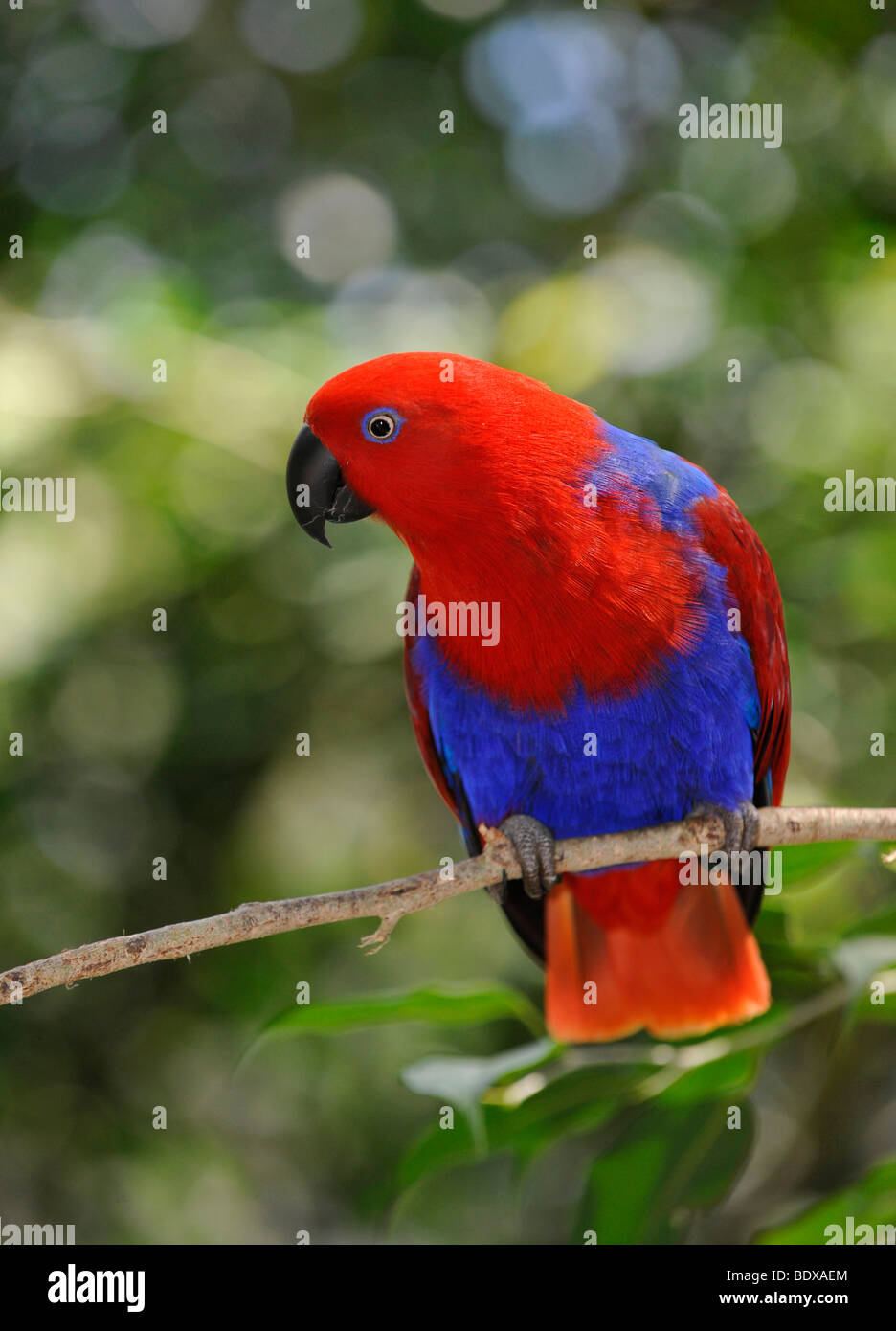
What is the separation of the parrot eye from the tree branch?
0.69 meters

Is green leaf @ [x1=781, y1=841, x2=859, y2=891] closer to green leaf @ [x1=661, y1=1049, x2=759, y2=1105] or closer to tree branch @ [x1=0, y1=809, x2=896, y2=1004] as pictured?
tree branch @ [x1=0, y1=809, x2=896, y2=1004]

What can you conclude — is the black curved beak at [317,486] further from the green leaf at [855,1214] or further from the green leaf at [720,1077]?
the green leaf at [855,1214]

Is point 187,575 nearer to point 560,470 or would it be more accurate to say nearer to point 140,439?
point 140,439

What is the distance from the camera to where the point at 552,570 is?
6.32 feet

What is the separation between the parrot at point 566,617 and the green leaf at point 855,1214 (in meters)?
0.44

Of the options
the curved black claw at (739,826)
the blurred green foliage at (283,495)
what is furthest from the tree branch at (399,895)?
the blurred green foliage at (283,495)

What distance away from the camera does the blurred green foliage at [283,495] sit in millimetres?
3105

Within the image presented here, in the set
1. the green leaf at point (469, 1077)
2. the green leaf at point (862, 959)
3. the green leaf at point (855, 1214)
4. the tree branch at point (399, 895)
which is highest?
the tree branch at point (399, 895)

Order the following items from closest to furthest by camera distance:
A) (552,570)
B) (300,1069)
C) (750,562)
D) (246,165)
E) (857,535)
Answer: (552,570), (750,562), (857,535), (300,1069), (246,165)

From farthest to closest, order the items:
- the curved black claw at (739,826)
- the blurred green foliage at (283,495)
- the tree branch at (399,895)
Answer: the blurred green foliage at (283,495) → the curved black claw at (739,826) → the tree branch at (399,895)

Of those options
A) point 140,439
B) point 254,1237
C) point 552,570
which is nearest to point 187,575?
point 140,439

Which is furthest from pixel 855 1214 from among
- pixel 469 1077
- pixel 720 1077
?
pixel 469 1077

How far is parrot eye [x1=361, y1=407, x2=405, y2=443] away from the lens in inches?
76.3

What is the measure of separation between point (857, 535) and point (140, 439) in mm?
1935
